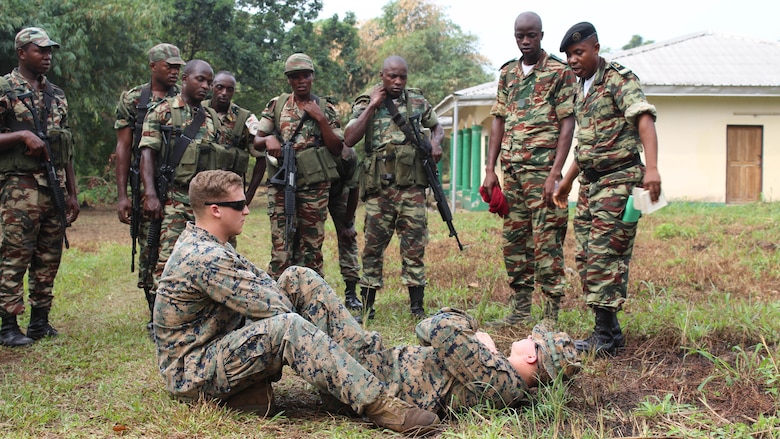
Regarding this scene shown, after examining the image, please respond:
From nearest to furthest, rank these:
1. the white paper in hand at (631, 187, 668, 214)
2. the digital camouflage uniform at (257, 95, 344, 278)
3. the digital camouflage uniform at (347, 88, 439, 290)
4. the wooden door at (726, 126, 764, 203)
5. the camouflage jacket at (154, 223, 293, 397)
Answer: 1. the camouflage jacket at (154, 223, 293, 397)
2. the white paper in hand at (631, 187, 668, 214)
3. the digital camouflage uniform at (347, 88, 439, 290)
4. the digital camouflage uniform at (257, 95, 344, 278)
5. the wooden door at (726, 126, 764, 203)

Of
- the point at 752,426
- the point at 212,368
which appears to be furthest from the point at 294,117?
the point at 752,426

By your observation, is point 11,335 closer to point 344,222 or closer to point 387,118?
point 344,222

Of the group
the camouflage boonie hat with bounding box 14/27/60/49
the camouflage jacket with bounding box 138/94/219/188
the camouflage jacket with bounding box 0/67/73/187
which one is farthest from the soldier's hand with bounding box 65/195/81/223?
the camouflage boonie hat with bounding box 14/27/60/49

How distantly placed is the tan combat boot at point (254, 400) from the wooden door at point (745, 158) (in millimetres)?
15278

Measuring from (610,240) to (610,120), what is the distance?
739mm

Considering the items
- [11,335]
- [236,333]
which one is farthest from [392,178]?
[11,335]

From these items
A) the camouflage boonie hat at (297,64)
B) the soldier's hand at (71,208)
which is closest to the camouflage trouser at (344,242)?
the camouflage boonie hat at (297,64)

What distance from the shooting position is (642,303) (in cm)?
571

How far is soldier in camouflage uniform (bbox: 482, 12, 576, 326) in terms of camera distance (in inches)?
199

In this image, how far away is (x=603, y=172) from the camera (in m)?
4.48

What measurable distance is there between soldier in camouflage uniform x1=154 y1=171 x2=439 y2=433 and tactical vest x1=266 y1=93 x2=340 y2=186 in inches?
81.3

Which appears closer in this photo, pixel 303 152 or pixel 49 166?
pixel 49 166

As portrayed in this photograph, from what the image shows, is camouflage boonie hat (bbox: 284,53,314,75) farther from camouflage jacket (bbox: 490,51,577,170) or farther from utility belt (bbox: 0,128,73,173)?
utility belt (bbox: 0,128,73,173)

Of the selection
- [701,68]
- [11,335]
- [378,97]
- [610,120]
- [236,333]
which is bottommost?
[11,335]
